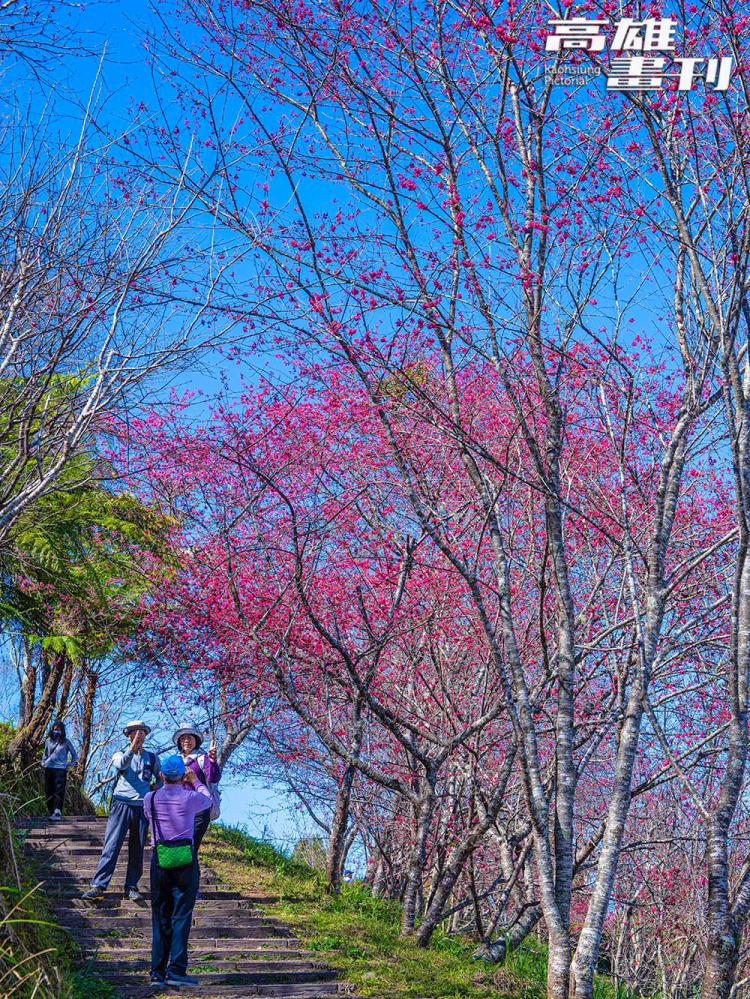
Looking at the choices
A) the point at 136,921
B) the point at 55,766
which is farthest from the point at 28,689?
the point at 136,921

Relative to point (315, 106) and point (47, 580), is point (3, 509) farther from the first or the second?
point (47, 580)

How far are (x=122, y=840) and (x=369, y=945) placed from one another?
3132 millimetres

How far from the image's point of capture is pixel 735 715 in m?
8.41

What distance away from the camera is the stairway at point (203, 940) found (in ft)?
30.7

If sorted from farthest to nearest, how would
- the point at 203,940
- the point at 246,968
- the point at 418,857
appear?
1. the point at 418,857
2. the point at 203,940
3. the point at 246,968

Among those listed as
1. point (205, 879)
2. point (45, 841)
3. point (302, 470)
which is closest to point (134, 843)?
point (205, 879)

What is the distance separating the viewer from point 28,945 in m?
7.74

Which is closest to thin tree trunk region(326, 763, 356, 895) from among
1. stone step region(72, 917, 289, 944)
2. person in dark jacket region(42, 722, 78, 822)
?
stone step region(72, 917, 289, 944)

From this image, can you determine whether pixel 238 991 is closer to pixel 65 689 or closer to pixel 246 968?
pixel 246 968

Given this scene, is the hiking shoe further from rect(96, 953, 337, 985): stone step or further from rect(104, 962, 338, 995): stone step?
rect(96, 953, 337, 985): stone step

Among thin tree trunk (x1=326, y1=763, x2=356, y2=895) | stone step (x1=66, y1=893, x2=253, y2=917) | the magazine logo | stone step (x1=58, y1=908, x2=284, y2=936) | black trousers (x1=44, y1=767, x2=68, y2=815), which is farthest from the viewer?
black trousers (x1=44, y1=767, x2=68, y2=815)

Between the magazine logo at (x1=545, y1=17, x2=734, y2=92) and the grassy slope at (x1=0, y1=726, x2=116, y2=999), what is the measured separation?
24.7 feet

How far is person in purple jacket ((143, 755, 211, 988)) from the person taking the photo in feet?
29.0

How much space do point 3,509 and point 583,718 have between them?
7.92 m
